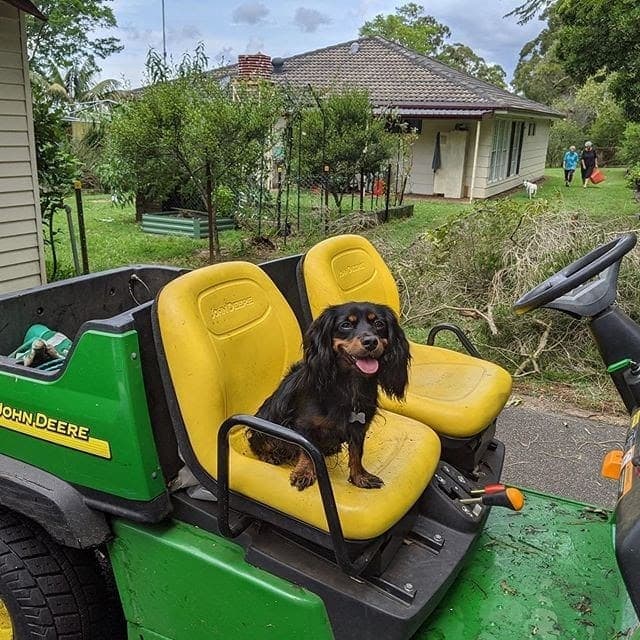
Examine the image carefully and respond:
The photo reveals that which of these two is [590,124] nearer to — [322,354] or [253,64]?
[253,64]

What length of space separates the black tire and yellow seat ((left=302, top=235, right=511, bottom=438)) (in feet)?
3.90

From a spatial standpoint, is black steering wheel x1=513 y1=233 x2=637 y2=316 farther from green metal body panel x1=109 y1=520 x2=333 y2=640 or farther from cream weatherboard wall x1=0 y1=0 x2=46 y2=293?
cream weatherboard wall x1=0 y1=0 x2=46 y2=293

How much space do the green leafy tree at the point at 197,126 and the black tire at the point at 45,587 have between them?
6293mm

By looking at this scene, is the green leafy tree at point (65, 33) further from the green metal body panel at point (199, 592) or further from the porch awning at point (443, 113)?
the green metal body panel at point (199, 592)

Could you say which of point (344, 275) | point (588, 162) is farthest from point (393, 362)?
point (588, 162)

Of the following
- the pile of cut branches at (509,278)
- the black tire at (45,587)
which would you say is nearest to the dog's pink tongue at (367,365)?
the black tire at (45,587)

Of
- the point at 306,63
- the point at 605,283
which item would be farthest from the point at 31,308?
the point at 306,63

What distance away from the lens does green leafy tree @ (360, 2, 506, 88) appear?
4288cm

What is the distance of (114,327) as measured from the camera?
1710mm

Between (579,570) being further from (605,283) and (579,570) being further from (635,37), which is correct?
(635,37)

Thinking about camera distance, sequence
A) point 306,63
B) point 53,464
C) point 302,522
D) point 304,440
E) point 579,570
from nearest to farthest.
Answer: point 304,440 < point 302,522 < point 53,464 < point 579,570 < point 306,63

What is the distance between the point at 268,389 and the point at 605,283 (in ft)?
3.74

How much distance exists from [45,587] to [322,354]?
110cm

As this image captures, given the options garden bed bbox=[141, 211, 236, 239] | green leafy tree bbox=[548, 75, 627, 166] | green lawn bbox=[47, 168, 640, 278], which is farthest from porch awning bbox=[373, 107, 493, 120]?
green leafy tree bbox=[548, 75, 627, 166]
